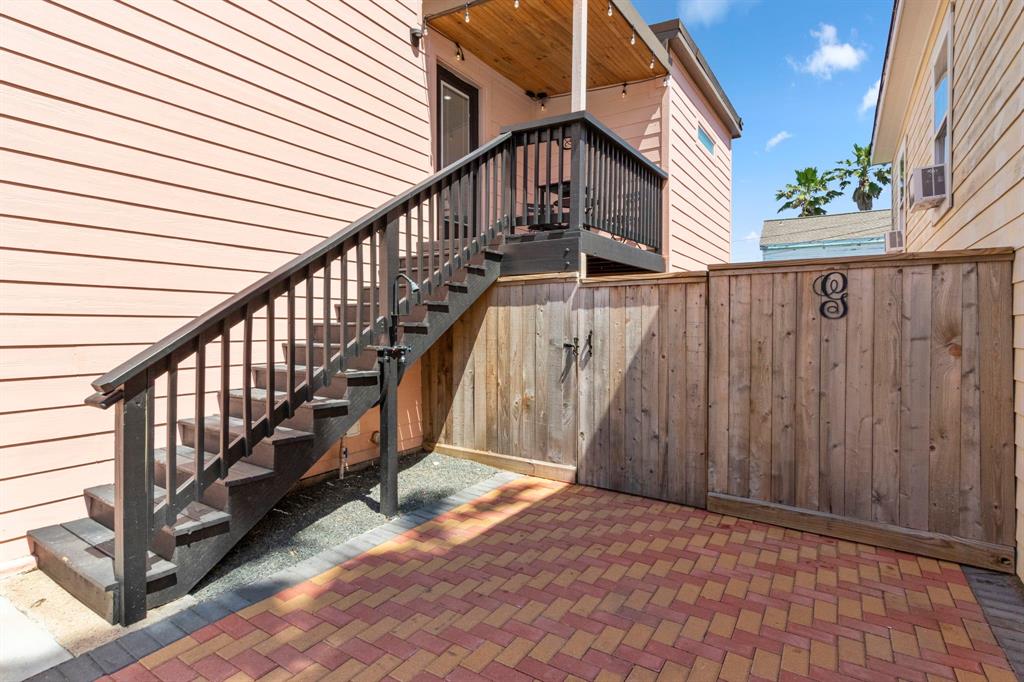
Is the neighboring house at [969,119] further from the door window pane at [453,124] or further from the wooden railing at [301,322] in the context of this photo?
the door window pane at [453,124]

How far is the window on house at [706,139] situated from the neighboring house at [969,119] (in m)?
2.10

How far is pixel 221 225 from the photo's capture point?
3562mm

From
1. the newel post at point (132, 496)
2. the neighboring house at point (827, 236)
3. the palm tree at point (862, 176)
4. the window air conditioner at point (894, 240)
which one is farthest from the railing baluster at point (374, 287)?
the palm tree at point (862, 176)

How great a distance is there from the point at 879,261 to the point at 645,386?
1610 millimetres

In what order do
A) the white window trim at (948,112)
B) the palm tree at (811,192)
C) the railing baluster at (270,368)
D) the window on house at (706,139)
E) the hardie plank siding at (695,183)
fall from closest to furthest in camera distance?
the railing baluster at (270,368)
the white window trim at (948,112)
the hardie plank siding at (695,183)
the window on house at (706,139)
the palm tree at (811,192)

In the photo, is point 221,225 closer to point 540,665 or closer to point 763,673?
point 540,665

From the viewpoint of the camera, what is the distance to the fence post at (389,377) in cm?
341

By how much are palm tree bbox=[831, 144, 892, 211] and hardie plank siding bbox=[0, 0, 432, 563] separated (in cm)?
2425

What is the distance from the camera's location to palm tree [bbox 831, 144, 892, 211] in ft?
72.6

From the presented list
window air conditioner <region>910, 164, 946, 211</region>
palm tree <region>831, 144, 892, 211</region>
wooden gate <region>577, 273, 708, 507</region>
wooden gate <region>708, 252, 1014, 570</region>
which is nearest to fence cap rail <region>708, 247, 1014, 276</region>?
wooden gate <region>708, 252, 1014, 570</region>

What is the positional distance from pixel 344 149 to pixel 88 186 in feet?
6.18

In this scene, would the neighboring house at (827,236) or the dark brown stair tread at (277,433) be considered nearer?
the dark brown stair tread at (277,433)

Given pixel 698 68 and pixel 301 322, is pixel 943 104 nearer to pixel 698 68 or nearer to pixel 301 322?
pixel 698 68

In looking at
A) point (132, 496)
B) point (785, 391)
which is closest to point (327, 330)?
point (132, 496)
